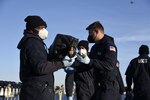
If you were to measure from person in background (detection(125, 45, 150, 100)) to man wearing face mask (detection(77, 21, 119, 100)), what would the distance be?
280 centimetres

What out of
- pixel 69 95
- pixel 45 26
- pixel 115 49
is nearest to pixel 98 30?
pixel 115 49

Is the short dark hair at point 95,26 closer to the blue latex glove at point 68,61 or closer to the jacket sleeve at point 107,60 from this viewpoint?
the jacket sleeve at point 107,60

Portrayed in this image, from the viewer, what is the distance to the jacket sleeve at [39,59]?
19.5 feet

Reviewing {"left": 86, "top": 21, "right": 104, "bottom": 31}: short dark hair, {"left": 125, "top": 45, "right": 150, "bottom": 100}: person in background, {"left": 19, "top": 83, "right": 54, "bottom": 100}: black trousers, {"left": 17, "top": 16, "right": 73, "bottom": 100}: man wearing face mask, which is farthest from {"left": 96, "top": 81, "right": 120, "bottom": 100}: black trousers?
{"left": 125, "top": 45, "right": 150, "bottom": 100}: person in background

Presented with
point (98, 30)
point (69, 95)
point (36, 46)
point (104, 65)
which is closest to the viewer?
point (36, 46)

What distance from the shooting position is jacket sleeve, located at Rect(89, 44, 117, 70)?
23.9 ft

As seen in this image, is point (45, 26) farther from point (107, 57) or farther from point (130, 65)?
point (130, 65)

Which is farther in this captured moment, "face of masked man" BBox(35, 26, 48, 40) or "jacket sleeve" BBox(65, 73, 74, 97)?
"jacket sleeve" BBox(65, 73, 74, 97)

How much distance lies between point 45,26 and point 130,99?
227 inches

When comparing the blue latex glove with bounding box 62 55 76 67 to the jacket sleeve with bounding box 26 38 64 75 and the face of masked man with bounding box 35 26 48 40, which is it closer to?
the jacket sleeve with bounding box 26 38 64 75

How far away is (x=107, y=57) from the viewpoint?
7.47 meters

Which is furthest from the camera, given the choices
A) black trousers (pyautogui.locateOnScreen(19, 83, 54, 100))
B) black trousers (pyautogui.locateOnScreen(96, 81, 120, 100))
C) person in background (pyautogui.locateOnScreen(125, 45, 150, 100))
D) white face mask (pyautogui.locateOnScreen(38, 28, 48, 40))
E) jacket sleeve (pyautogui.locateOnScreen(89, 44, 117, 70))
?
person in background (pyautogui.locateOnScreen(125, 45, 150, 100))

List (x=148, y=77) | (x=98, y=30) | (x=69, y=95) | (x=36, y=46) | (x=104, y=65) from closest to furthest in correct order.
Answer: (x=36, y=46) < (x=104, y=65) < (x=98, y=30) < (x=148, y=77) < (x=69, y=95)

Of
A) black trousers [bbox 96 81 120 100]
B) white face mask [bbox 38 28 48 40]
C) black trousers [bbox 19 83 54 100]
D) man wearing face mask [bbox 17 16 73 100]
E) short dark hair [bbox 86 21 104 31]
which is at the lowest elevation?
black trousers [bbox 96 81 120 100]
